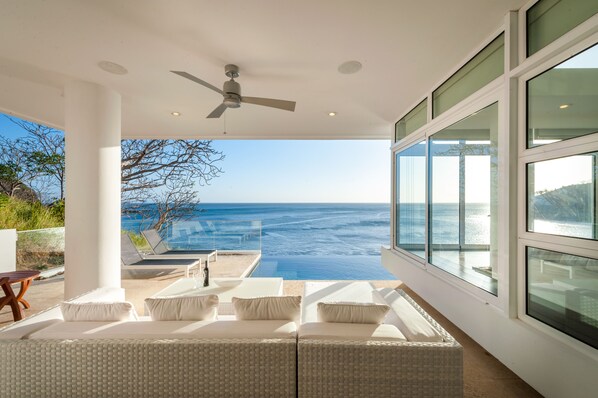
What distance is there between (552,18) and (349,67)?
1.49 metres

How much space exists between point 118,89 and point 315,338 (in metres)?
3.43

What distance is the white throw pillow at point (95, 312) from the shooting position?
1596 millimetres

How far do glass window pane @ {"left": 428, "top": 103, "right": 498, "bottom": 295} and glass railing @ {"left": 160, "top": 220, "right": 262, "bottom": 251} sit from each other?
150 inches

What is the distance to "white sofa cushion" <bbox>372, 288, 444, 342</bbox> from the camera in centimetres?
147

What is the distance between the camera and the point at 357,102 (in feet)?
11.8

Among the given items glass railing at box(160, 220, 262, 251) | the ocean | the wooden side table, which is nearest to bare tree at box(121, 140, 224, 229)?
the ocean

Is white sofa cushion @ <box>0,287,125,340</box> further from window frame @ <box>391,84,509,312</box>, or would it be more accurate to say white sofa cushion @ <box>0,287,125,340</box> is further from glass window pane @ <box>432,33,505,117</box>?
glass window pane @ <box>432,33,505,117</box>

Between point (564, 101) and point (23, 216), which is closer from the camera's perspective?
point (564, 101)

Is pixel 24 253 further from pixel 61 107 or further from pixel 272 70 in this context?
pixel 272 70

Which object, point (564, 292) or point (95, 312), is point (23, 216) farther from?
point (564, 292)


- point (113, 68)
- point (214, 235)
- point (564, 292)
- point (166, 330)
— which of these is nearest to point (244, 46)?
point (113, 68)

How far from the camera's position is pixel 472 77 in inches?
100

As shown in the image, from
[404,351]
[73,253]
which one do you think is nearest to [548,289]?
[404,351]

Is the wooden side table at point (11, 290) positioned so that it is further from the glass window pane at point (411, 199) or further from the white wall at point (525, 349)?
the glass window pane at point (411, 199)
